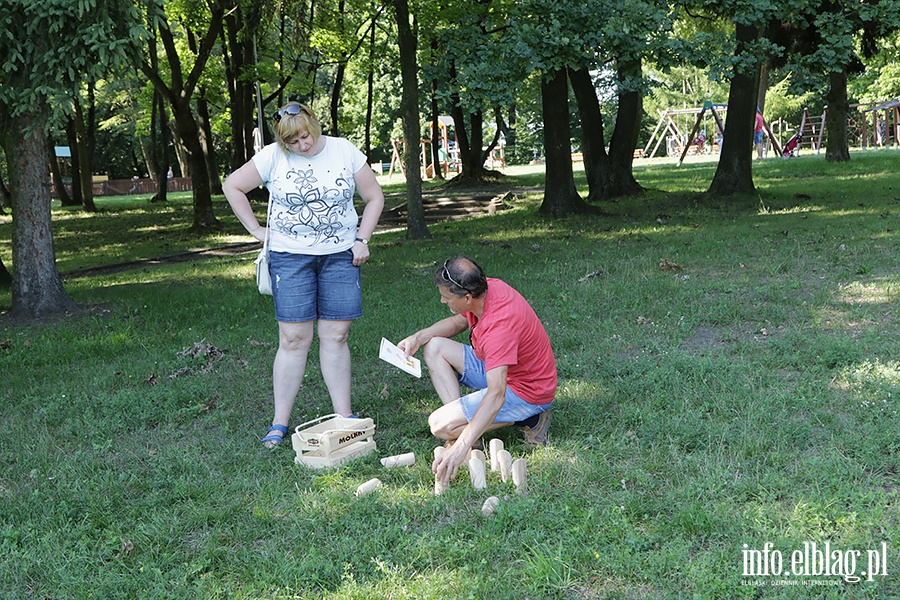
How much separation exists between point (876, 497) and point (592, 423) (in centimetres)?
167

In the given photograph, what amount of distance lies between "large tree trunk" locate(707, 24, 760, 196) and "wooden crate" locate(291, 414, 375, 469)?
1384 cm

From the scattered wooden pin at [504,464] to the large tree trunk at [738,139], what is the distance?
1405 centimetres

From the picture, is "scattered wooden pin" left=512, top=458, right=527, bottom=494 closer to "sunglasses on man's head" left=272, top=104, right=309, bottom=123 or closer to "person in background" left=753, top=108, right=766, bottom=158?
"sunglasses on man's head" left=272, top=104, right=309, bottom=123

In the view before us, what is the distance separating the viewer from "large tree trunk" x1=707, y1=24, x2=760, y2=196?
1656cm

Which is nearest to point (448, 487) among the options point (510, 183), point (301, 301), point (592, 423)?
point (592, 423)

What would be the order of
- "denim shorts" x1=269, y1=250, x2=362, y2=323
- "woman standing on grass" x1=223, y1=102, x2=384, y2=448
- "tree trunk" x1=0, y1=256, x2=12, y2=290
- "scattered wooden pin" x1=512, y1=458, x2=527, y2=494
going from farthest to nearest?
"tree trunk" x1=0, y1=256, x2=12, y2=290 → "denim shorts" x1=269, y1=250, x2=362, y2=323 → "woman standing on grass" x1=223, y1=102, x2=384, y2=448 → "scattered wooden pin" x1=512, y1=458, x2=527, y2=494

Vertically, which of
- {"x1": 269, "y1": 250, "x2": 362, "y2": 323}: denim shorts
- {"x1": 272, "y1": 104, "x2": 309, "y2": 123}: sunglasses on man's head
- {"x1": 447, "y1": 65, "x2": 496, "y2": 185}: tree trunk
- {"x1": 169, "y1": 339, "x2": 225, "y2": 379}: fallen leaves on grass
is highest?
{"x1": 447, "y1": 65, "x2": 496, "y2": 185}: tree trunk

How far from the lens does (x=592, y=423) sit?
Answer: 504cm

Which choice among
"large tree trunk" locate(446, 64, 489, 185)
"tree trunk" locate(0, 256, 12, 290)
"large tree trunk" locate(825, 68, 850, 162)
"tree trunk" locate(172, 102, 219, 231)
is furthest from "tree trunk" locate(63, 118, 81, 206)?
"large tree trunk" locate(825, 68, 850, 162)

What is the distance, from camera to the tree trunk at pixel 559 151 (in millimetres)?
16031

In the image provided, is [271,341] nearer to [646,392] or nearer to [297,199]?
[297,199]

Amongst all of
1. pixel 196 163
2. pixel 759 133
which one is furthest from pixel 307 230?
pixel 759 133

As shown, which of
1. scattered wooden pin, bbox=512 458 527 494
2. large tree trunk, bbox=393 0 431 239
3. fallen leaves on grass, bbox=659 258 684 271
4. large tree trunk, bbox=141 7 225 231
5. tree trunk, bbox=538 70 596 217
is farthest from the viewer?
large tree trunk, bbox=141 7 225 231

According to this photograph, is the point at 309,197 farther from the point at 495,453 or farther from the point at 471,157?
the point at 471,157
